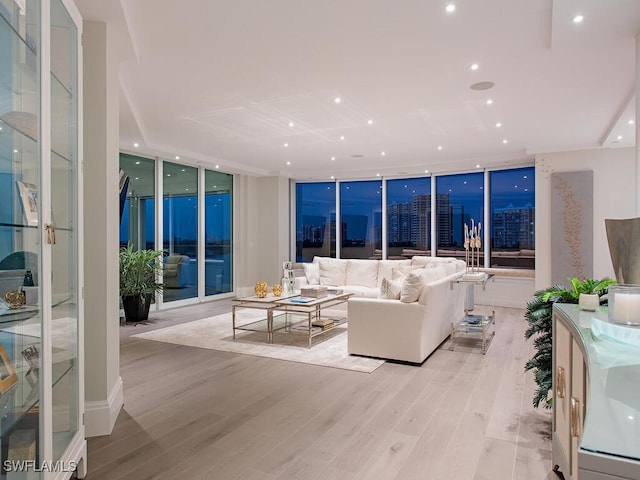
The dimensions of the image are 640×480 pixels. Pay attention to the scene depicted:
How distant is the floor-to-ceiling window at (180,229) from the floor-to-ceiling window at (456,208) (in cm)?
524

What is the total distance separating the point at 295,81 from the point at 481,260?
633 cm

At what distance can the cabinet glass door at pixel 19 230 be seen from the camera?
1550 millimetres

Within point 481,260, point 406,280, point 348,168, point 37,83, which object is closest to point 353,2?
point 37,83

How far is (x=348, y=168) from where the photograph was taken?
9438 mm

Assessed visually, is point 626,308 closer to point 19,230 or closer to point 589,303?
point 589,303

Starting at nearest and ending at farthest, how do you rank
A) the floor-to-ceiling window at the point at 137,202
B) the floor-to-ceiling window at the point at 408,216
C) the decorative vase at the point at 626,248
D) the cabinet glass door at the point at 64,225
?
1. the cabinet glass door at the point at 64,225
2. the decorative vase at the point at 626,248
3. the floor-to-ceiling window at the point at 137,202
4. the floor-to-ceiling window at the point at 408,216

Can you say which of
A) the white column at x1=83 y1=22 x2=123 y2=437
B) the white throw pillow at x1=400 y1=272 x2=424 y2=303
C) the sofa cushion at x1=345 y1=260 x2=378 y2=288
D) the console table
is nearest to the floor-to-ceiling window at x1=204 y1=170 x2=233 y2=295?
the sofa cushion at x1=345 y1=260 x2=378 y2=288

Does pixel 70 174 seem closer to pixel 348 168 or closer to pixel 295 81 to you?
pixel 295 81

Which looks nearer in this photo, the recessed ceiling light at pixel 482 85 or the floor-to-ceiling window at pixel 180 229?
the recessed ceiling light at pixel 482 85

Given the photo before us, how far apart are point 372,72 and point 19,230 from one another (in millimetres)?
3206

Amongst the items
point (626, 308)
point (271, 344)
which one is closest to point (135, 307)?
point (271, 344)

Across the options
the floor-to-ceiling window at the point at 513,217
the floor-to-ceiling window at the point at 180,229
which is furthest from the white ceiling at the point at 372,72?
the floor-to-ceiling window at the point at 513,217

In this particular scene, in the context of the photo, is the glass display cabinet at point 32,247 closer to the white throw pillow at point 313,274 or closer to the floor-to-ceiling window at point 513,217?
the white throw pillow at point 313,274

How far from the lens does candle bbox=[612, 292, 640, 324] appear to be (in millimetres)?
1641
